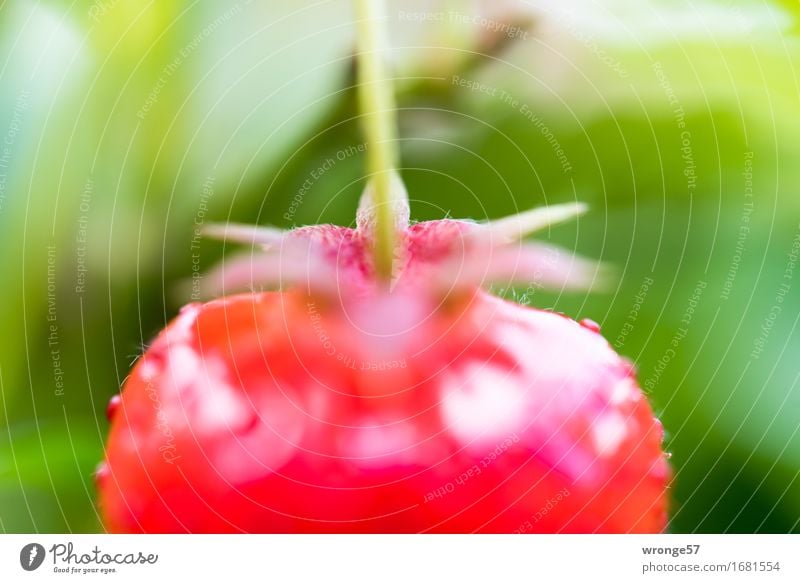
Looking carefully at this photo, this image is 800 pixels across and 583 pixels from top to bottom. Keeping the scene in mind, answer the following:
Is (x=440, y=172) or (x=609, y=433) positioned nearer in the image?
(x=609, y=433)

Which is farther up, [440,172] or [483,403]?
[440,172]

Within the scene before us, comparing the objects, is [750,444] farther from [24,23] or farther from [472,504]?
[24,23]
